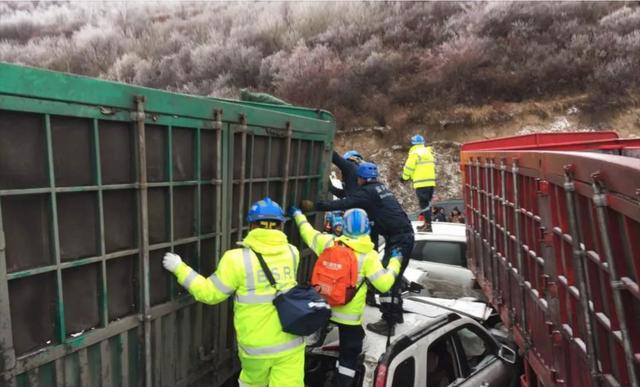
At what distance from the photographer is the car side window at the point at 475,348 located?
15.4 feet

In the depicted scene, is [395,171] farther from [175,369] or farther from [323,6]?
[175,369]

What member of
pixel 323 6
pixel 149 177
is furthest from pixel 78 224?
pixel 323 6

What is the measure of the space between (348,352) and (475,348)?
4.64 feet

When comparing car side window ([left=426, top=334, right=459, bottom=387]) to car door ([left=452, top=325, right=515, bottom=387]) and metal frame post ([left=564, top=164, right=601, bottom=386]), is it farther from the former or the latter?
metal frame post ([left=564, top=164, right=601, bottom=386])

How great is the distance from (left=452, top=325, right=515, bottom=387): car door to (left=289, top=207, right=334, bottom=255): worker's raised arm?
136 centimetres

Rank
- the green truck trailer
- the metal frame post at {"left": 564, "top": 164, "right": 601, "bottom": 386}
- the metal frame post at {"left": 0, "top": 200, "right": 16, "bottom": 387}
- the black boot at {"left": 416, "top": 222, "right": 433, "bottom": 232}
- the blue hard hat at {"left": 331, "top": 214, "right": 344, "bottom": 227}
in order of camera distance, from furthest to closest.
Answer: the black boot at {"left": 416, "top": 222, "right": 433, "bottom": 232} < the blue hard hat at {"left": 331, "top": 214, "right": 344, "bottom": 227} < the metal frame post at {"left": 564, "top": 164, "right": 601, "bottom": 386} < the green truck trailer < the metal frame post at {"left": 0, "top": 200, "right": 16, "bottom": 387}

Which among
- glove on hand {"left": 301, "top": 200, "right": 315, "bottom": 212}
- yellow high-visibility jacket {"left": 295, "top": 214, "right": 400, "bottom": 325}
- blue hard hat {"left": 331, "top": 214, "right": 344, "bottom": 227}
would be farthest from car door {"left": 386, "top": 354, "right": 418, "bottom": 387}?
blue hard hat {"left": 331, "top": 214, "right": 344, "bottom": 227}

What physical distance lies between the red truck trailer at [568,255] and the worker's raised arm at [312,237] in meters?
1.70

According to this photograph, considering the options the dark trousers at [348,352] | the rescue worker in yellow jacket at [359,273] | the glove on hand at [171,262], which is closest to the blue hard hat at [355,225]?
the rescue worker in yellow jacket at [359,273]

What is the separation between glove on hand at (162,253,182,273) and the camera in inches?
134

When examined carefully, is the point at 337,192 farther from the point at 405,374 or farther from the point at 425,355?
Answer: the point at 405,374

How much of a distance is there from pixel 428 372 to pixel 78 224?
285 cm

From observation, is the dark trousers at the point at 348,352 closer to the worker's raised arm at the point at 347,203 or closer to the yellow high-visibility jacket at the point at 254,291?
the yellow high-visibility jacket at the point at 254,291

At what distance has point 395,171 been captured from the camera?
1566cm
